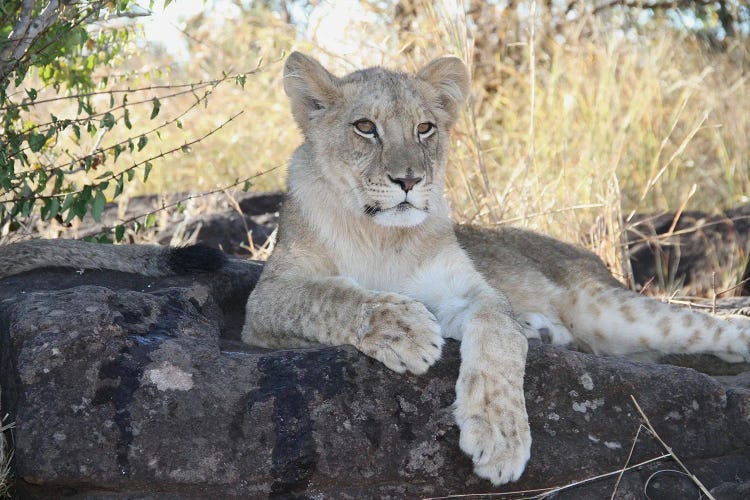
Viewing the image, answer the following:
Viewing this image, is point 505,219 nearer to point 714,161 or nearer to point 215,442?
point 215,442

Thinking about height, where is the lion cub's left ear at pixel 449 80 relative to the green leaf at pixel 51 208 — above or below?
above

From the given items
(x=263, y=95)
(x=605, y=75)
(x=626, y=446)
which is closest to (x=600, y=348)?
(x=626, y=446)

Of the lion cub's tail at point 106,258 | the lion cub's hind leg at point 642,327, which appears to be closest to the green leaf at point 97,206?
the lion cub's tail at point 106,258

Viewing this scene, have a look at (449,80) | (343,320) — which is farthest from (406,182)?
(449,80)

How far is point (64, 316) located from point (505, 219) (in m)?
3.72

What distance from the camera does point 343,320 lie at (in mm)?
3053

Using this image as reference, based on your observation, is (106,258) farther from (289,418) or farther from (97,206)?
(289,418)

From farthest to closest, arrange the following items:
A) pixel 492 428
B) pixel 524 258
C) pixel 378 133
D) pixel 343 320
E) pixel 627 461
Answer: pixel 524 258 → pixel 378 133 → pixel 343 320 → pixel 627 461 → pixel 492 428

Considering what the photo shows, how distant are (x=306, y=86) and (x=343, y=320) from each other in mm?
1242

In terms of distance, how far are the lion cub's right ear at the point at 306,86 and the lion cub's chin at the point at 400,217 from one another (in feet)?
2.17

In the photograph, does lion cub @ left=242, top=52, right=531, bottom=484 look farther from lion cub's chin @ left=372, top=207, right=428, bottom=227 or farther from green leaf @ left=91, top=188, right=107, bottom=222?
green leaf @ left=91, top=188, right=107, bottom=222

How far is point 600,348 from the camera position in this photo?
14.3 feet

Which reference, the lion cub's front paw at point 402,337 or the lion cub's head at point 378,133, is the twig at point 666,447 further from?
the lion cub's head at point 378,133

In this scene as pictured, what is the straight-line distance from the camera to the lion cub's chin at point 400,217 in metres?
3.47
